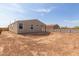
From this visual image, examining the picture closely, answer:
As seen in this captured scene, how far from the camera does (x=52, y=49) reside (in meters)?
8.89

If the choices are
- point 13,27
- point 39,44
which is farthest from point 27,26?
point 39,44

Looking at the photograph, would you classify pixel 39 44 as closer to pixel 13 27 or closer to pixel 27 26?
pixel 27 26

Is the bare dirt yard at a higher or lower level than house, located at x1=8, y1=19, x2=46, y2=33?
lower

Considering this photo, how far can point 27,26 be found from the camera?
8984 mm

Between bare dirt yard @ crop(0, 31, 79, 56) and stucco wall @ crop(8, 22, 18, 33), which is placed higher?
stucco wall @ crop(8, 22, 18, 33)

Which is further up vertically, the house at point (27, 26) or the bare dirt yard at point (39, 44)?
the house at point (27, 26)

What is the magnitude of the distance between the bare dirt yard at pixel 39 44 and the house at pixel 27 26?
10 centimetres

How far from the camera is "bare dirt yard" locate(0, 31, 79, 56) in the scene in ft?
29.1

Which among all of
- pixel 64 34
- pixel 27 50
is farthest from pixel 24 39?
pixel 64 34

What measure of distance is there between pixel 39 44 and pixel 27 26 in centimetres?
43

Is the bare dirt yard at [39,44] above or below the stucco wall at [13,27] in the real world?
below

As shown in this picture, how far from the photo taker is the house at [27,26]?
8891mm

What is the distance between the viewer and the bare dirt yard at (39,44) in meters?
8.86

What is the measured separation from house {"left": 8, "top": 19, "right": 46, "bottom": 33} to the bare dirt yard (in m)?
0.10
